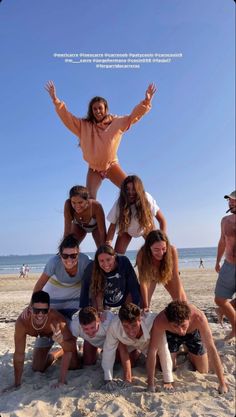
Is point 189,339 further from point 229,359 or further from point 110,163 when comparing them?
point 110,163

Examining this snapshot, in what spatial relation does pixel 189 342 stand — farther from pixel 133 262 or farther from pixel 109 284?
pixel 133 262

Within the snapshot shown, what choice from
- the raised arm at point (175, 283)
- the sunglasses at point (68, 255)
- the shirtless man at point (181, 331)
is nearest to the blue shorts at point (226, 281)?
the shirtless man at point (181, 331)

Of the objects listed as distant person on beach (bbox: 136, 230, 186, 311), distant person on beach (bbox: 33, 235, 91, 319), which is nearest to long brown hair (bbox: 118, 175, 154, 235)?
distant person on beach (bbox: 136, 230, 186, 311)

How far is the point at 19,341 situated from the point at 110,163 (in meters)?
2.79

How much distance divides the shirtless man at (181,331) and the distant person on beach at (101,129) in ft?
7.21

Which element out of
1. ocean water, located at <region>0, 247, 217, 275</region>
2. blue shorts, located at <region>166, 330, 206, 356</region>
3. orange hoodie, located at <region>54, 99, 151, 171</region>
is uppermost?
orange hoodie, located at <region>54, 99, 151, 171</region>

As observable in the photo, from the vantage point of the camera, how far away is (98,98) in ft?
17.3

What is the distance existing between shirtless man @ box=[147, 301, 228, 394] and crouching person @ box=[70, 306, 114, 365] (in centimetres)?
63

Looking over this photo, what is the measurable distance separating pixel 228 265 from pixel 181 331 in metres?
A: 0.95

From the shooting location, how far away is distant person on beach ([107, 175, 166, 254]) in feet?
16.0

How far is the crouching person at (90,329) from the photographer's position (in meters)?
4.34

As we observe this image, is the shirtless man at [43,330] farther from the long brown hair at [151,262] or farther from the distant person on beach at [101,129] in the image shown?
the distant person on beach at [101,129]

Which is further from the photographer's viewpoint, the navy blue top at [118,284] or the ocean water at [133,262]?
the ocean water at [133,262]

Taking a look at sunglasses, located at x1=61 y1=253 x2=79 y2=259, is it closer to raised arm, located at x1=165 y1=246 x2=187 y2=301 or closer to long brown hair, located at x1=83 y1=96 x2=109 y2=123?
raised arm, located at x1=165 y1=246 x2=187 y2=301
